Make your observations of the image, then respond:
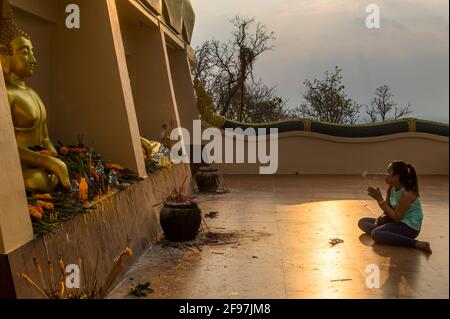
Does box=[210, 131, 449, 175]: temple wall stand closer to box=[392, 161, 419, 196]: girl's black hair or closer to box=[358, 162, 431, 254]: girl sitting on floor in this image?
box=[358, 162, 431, 254]: girl sitting on floor

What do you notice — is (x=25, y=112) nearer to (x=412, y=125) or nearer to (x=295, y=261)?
(x=295, y=261)

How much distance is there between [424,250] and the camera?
198 inches

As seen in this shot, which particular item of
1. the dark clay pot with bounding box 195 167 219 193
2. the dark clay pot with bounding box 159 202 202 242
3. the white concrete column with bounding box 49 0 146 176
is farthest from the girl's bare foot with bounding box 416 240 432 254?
the dark clay pot with bounding box 195 167 219 193

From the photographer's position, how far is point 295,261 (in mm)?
4738

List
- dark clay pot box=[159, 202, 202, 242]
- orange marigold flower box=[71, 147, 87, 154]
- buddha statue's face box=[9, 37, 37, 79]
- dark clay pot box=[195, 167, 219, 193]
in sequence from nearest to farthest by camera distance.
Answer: buddha statue's face box=[9, 37, 37, 79] < orange marigold flower box=[71, 147, 87, 154] < dark clay pot box=[159, 202, 202, 242] < dark clay pot box=[195, 167, 219, 193]

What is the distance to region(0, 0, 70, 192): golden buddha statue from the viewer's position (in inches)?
156

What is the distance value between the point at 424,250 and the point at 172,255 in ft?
8.60

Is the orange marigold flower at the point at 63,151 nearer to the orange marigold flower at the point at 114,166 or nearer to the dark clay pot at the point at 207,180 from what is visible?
the orange marigold flower at the point at 114,166

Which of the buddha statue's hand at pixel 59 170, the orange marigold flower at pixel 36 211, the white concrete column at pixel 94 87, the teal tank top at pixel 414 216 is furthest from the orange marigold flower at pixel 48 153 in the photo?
the teal tank top at pixel 414 216

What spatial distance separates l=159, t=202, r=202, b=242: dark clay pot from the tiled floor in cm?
25

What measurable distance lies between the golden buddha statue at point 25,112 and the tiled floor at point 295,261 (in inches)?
43.3

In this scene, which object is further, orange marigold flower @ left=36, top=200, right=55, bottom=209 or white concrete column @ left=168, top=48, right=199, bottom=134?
white concrete column @ left=168, top=48, right=199, bottom=134

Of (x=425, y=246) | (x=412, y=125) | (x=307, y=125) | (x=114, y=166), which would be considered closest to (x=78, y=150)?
(x=114, y=166)
